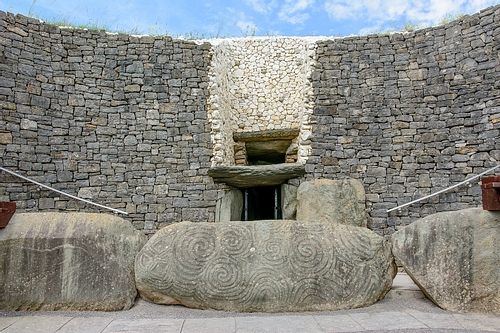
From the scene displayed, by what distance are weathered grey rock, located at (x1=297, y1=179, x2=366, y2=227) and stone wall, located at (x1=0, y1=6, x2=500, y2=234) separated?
0.20 metres

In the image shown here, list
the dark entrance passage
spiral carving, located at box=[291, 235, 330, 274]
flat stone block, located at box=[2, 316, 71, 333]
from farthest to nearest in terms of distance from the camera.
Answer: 1. the dark entrance passage
2. spiral carving, located at box=[291, 235, 330, 274]
3. flat stone block, located at box=[2, 316, 71, 333]

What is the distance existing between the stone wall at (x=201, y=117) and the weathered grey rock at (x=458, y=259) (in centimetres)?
320

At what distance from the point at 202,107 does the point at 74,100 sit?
2.51 metres

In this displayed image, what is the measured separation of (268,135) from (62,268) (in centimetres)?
539

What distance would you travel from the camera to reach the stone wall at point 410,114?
23.2 ft

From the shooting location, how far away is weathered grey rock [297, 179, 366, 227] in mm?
7121

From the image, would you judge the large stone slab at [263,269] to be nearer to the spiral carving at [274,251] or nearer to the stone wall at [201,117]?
the spiral carving at [274,251]

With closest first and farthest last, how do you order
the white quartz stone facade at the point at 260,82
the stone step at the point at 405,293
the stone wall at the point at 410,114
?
the stone step at the point at 405,293
the stone wall at the point at 410,114
the white quartz stone facade at the point at 260,82

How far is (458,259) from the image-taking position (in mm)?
3975

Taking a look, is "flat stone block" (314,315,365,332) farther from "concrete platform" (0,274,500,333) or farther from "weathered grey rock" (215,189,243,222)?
"weathered grey rock" (215,189,243,222)

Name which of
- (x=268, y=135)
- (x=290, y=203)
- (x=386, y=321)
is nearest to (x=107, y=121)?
(x=268, y=135)

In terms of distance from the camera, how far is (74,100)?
752 cm

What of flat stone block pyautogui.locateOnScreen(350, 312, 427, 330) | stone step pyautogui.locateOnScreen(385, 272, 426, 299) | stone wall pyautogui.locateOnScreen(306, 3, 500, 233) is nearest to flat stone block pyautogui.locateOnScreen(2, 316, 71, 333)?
flat stone block pyautogui.locateOnScreen(350, 312, 427, 330)

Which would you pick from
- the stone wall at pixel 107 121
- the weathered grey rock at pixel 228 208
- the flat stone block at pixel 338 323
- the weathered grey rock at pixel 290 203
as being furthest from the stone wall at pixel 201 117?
the flat stone block at pixel 338 323
